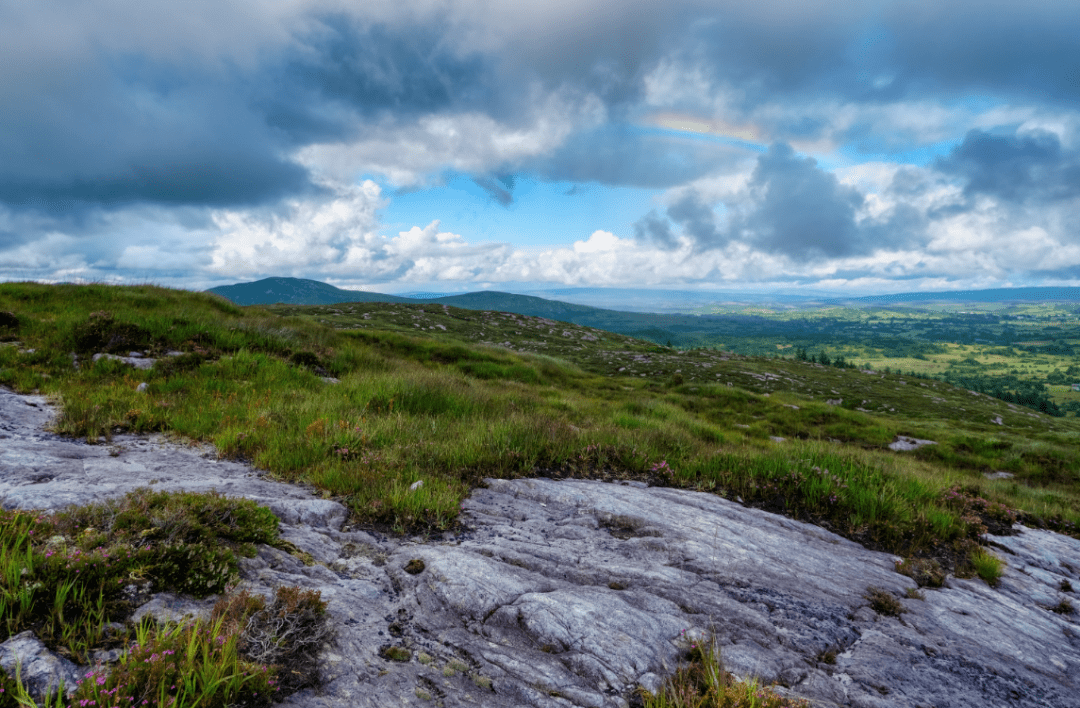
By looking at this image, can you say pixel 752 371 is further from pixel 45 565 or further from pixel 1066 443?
pixel 45 565

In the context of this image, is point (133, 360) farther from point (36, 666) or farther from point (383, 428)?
point (36, 666)

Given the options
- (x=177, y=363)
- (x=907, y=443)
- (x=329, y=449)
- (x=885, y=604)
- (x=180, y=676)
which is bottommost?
(x=907, y=443)

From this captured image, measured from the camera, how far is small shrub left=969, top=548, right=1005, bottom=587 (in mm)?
6199

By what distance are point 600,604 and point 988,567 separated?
5726 mm

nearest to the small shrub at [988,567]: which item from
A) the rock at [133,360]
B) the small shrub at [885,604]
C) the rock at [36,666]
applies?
the small shrub at [885,604]

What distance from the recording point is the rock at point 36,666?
8.96 ft

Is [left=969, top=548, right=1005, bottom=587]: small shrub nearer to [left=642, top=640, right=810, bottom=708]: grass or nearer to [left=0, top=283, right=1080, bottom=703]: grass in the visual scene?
[left=0, top=283, right=1080, bottom=703]: grass

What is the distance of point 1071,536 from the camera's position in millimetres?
9008

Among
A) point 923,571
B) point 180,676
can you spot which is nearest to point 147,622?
point 180,676

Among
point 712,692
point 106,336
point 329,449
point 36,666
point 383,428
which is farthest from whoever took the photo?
point 106,336

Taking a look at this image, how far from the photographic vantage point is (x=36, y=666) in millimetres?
2797

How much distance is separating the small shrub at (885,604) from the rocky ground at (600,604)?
8 centimetres

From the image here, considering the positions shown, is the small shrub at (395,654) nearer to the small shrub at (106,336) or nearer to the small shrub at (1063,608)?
the small shrub at (1063,608)

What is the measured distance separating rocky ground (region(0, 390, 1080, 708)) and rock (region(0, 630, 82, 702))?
0.6 inches
